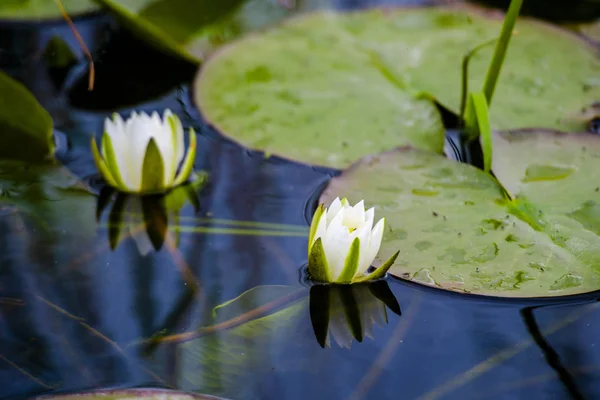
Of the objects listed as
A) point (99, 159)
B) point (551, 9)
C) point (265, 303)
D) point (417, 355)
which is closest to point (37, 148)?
point (99, 159)

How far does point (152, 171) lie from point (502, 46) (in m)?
0.99

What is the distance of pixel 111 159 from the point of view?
169 cm

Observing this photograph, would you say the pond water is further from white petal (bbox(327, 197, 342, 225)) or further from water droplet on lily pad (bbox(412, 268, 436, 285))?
white petal (bbox(327, 197, 342, 225))

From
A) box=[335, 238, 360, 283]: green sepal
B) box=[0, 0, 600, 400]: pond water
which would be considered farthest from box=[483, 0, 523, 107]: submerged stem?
box=[335, 238, 360, 283]: green sepal

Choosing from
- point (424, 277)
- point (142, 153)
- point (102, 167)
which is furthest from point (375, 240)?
point (102, 167)

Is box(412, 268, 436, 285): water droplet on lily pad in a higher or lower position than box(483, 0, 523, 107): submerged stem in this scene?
lower

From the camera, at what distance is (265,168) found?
1855 millimetres

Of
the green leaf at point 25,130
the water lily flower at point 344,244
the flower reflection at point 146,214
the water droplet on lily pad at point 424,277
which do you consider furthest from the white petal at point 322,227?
the green leaf at point 25,130

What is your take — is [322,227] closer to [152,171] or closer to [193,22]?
[152,171]

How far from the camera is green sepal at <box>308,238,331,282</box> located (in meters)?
1.36

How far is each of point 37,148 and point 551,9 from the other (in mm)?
2080

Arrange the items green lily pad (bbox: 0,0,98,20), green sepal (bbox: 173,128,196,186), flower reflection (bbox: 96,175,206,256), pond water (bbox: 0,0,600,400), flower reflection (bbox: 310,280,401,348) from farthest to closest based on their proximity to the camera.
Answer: green lily pad (bbox: 0,0,98,20), green sepal (bbox: 173,128,196,186), flower reflection (bbox: 96,175,206,256), flower reflection (bbox: 310,280,401,348), pond water (bbox: 0,0,600,400)

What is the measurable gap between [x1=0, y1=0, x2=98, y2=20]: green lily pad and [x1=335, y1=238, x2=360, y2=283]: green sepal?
1.73 meters

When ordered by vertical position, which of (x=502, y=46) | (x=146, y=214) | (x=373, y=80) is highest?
(x=502, y=46)
